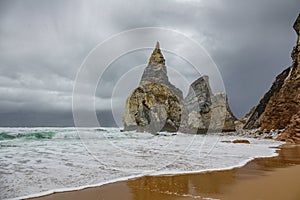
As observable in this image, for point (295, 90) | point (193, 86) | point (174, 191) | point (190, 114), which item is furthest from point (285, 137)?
point (193, 86)

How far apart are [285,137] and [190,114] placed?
4532 centimetres

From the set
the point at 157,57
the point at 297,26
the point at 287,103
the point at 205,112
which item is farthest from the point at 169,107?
the point at 297,26

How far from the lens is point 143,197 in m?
4.52

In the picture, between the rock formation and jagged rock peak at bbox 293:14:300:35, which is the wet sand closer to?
jagged rock peak at bbox 293:14:300:35

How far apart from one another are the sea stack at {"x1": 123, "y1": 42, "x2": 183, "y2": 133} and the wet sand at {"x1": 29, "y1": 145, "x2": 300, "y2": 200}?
51.1 meters

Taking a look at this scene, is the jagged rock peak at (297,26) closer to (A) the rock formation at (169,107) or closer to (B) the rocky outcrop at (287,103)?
(B) the rocky outcrop at (287,103)

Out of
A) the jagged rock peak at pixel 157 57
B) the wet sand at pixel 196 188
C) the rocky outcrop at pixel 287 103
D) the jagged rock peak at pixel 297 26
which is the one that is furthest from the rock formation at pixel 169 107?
the wet sand at pixel 196 188

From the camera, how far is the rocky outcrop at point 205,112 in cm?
6612

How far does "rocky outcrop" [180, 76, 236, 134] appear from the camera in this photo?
217 feet

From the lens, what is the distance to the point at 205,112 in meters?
69.5

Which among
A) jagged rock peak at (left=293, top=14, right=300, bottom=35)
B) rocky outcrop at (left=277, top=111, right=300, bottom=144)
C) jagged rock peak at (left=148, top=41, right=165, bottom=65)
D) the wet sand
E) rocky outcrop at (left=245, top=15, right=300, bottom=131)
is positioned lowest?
the wet sand

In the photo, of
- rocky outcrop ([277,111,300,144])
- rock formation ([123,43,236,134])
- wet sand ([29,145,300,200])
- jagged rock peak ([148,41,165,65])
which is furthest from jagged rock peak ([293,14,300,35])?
jagged rock peak ([148,41,165,65])

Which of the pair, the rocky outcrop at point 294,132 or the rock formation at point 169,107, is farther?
the rock formation at point 169,107

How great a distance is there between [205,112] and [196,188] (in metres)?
66.2
